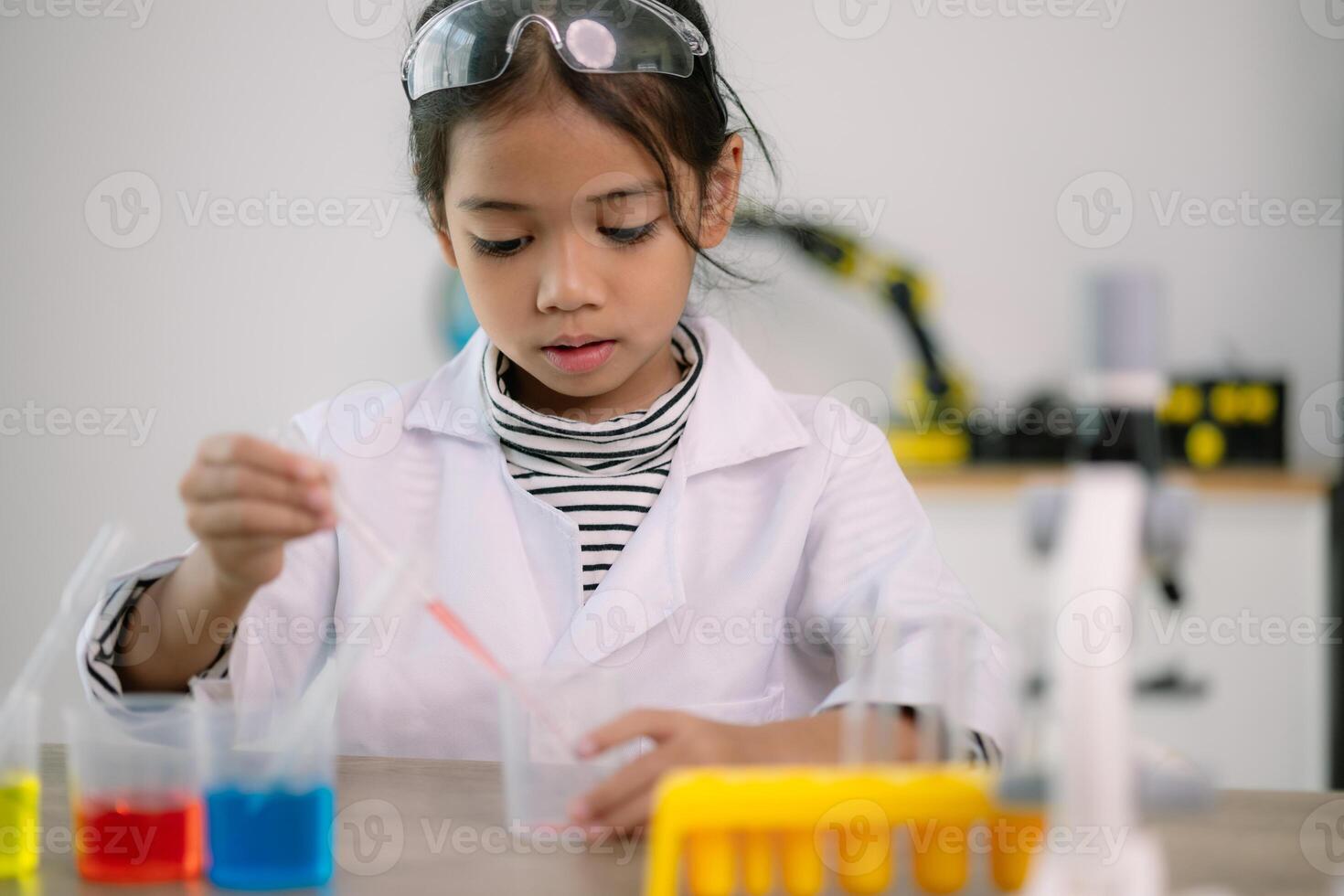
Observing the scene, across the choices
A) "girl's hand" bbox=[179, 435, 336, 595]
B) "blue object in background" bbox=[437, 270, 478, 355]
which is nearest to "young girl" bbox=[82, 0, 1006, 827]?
"girl's hand" bbox=[179, 435, 336, 595]

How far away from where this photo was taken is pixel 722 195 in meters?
1.29

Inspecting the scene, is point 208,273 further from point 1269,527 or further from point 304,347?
point 1269,527

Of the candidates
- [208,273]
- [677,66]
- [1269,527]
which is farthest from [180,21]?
[1269,527]

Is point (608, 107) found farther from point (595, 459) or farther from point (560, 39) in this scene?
point (595, 459)

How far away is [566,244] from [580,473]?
26cm

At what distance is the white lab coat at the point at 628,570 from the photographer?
3.86ft

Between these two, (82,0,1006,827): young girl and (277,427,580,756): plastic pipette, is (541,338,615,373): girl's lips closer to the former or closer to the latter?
(82,0,1006,827): young girl

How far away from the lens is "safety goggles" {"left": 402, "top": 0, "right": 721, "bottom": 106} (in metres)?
1.13

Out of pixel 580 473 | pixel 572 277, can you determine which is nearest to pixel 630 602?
pixel 580 473

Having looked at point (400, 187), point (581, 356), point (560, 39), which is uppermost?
point (400, 187)

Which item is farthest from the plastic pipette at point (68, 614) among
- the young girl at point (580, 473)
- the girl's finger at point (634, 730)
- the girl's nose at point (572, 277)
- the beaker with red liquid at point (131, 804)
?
the girl's nose at point (572, 277)

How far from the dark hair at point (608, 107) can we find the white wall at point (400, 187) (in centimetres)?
155

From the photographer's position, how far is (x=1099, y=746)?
538 millimetres

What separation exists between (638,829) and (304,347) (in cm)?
237
